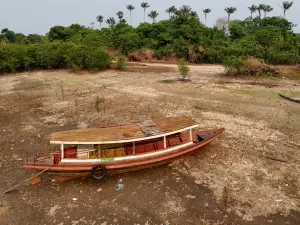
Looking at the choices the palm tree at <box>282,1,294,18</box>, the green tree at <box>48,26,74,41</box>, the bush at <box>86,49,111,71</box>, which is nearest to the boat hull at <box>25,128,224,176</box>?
the bush at <box>86,49,111,71</box>

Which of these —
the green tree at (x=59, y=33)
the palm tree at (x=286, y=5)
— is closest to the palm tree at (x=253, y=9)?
the palm tree at (x=286, y=5)

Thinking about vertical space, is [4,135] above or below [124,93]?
below

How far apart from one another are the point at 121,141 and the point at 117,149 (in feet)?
1.79

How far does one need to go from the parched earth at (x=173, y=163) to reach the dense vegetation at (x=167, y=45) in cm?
724

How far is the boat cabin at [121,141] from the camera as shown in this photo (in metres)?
8.52

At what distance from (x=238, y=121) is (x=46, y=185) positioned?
881 cm

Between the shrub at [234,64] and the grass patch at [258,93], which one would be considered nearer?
the grass patch at [258,93]

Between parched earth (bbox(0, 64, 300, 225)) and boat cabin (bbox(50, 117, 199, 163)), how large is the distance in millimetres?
701

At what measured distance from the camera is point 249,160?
31.7 ft

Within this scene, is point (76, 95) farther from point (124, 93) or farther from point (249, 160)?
point (249, 160)

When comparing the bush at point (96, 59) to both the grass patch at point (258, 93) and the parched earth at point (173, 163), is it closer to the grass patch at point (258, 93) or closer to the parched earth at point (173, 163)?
the parched earth at point (173, 163)

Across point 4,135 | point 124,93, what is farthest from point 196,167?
point 124,93

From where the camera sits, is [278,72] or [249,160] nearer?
[249,160]

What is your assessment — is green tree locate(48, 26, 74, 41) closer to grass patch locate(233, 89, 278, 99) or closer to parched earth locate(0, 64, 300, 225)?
parched earth locate(0, 64, 300, 225)
